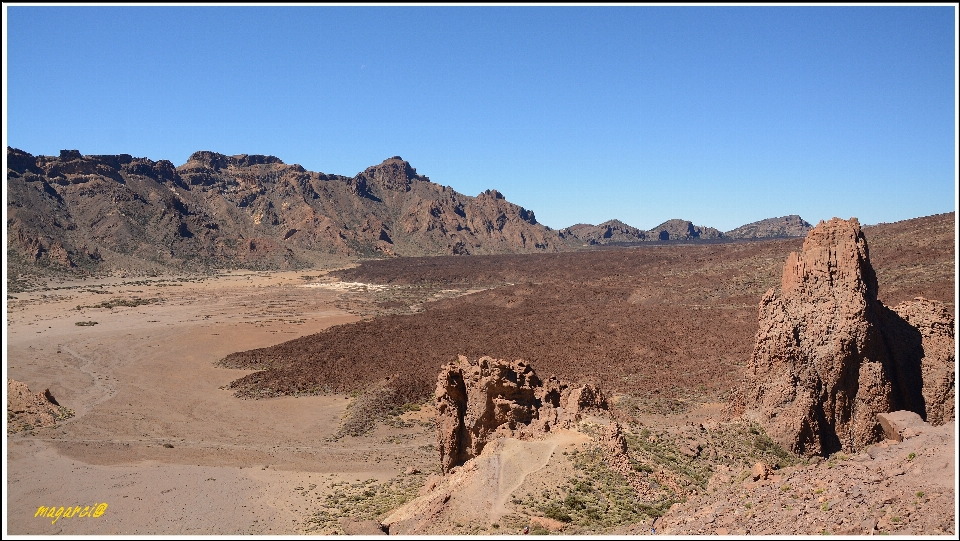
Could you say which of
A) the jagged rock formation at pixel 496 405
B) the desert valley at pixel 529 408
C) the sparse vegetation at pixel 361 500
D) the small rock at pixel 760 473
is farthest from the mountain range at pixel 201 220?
the small rock at pixel 760 473

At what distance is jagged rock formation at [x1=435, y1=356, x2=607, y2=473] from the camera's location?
17953mm

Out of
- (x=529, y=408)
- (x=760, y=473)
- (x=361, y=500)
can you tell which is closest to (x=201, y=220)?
(x=361, y=500)

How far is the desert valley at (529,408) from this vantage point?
45.7ft

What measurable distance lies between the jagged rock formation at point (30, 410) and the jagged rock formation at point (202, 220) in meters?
91.4

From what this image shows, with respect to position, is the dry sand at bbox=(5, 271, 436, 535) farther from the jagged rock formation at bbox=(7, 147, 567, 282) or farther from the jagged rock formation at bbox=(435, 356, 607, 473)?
the jagged rock formation at bbox=(7, 147, 567, 282)

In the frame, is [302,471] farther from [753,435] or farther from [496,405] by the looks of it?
[753,435]

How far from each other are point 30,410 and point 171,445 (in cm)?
993

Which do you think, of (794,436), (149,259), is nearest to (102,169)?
(149,259)

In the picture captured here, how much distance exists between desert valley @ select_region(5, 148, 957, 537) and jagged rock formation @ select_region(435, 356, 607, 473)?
0.07 metres

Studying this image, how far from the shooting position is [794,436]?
17.3 m

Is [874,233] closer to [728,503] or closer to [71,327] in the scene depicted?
[728,503]
